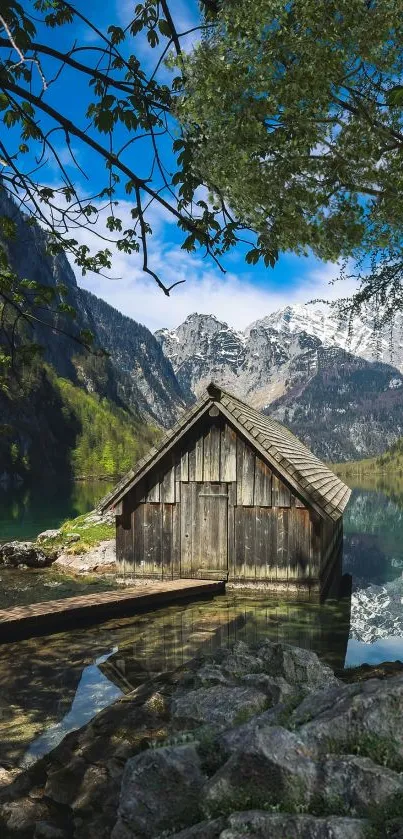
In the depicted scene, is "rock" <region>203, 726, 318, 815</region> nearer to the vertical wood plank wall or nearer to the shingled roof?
the shingled roof

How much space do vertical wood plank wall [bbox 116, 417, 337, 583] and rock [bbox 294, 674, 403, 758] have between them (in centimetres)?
1200

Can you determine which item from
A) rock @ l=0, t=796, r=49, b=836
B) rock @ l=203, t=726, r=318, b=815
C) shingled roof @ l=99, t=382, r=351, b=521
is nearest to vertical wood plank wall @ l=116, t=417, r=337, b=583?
shingled roof @ l=99, t=382, r=351, b=521

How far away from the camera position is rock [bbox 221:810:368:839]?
3.63 metres

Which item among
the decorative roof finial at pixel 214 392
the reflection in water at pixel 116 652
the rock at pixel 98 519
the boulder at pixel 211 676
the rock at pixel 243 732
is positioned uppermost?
the decorative roof finial at pixel 214 392

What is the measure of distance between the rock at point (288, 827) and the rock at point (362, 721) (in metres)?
0.71

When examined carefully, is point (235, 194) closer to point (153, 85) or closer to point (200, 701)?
point (153, 85)

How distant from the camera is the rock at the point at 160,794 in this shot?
15.1 feet

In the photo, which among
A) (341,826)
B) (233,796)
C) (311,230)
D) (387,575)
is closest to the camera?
(341,826)

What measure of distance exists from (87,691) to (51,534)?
18.3 metres

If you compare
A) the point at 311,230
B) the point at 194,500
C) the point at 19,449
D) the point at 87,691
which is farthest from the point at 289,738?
the point at 19,449

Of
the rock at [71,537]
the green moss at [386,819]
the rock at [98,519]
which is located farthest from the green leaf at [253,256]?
the rock at [98,519]

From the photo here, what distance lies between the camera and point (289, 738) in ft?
14.7

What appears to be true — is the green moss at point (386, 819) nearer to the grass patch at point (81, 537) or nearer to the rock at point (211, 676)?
the rock at point (211, 676)

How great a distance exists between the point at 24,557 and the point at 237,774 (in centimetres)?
1944
